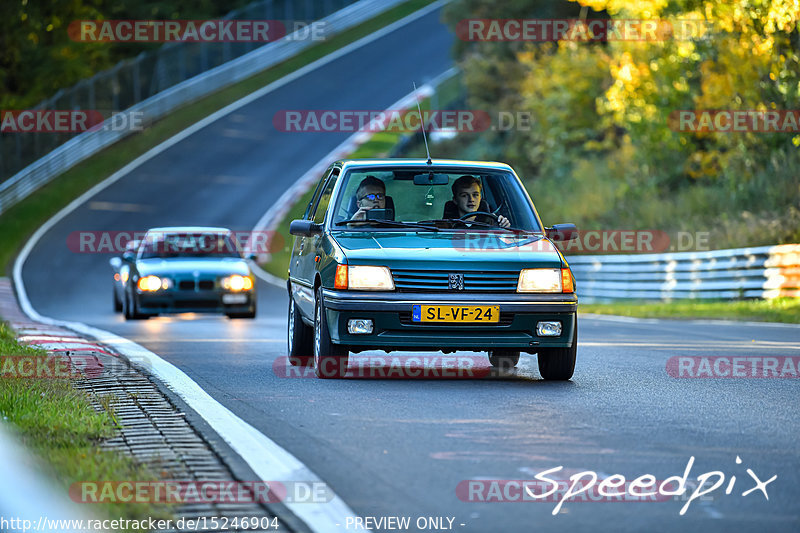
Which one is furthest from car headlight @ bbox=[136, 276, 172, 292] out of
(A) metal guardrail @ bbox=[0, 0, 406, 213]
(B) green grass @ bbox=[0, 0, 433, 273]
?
(A) metal guardrail @ bbox=[0, 0, 406, 213]

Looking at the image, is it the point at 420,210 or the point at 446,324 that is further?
the point at 420,210

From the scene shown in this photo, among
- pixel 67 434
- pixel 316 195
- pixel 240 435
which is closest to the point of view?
pixel 67 434

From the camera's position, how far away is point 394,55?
6538cm

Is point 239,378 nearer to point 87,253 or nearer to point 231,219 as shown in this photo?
point 87,253

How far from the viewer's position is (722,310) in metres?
24.7

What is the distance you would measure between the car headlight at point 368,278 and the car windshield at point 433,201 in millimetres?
1005

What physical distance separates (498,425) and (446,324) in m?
2.47

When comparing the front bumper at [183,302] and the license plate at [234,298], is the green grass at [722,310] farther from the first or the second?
the front bumper at [183,302]

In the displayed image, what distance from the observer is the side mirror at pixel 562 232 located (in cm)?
1187

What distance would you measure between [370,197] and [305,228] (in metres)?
0.60

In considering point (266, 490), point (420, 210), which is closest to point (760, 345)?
point (420, 210)

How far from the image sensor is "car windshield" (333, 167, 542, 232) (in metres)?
12.0

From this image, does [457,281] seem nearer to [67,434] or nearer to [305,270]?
[305,270]

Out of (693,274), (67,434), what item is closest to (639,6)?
(693,274)
